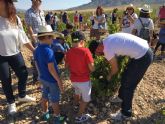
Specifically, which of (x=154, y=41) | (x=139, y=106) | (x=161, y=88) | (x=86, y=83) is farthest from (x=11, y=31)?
(x=154, y=41)

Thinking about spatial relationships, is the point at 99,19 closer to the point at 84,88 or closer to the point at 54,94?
the point at 84,88

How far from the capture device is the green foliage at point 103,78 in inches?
247

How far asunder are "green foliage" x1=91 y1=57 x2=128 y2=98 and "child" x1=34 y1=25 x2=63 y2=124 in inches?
36.4

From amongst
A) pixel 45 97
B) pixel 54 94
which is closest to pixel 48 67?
pixel 54 94

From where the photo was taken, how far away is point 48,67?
531 cm

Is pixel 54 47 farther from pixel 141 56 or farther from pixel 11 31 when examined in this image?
pixel 141 56

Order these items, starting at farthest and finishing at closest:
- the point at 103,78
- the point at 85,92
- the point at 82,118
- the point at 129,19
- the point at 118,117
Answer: the point at 129,19 < the point at 103,78 < the point at 118,117 < the point at 82,118 < the point at 85,92

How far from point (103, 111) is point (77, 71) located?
1172mm

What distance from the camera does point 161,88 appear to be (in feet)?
24.7

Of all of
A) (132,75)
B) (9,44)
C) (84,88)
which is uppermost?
(9,44)

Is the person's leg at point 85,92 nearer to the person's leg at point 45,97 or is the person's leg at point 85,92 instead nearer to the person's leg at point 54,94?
the person's leg at point 54,94

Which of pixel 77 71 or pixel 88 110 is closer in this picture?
pixel 77 71

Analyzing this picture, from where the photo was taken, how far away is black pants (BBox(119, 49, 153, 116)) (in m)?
5.50

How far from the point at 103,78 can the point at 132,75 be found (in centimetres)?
92
